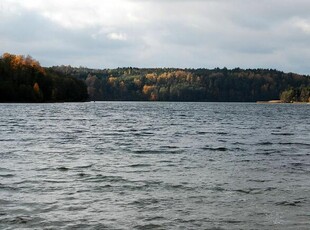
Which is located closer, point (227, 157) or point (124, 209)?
point (124, 209)

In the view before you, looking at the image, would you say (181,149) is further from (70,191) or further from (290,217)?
(290,217)

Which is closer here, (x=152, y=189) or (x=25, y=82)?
(x=152, y=189)

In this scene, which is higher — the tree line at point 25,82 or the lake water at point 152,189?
the tree line at point 25,82

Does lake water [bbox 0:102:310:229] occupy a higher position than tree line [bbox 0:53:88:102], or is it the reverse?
tree line [bbox 0:53:88:102]

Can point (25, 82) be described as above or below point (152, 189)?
above

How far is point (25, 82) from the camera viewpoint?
158m

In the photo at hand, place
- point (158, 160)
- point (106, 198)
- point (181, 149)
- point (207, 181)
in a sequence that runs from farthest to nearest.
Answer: point (181, 149), point (158, 160), point (207, 181), point (106, 198)

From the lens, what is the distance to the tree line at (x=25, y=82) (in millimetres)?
155000

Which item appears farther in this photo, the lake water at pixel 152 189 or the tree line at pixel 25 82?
the tree line at pixel 25 82

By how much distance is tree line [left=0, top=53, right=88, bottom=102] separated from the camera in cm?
15500

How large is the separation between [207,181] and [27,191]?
23.8 feet

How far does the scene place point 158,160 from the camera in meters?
26.8

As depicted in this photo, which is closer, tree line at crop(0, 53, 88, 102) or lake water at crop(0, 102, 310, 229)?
lake water at crop(0, 102, 310, 229)

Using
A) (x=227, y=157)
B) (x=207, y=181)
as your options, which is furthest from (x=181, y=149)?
(x=207, y=181)
